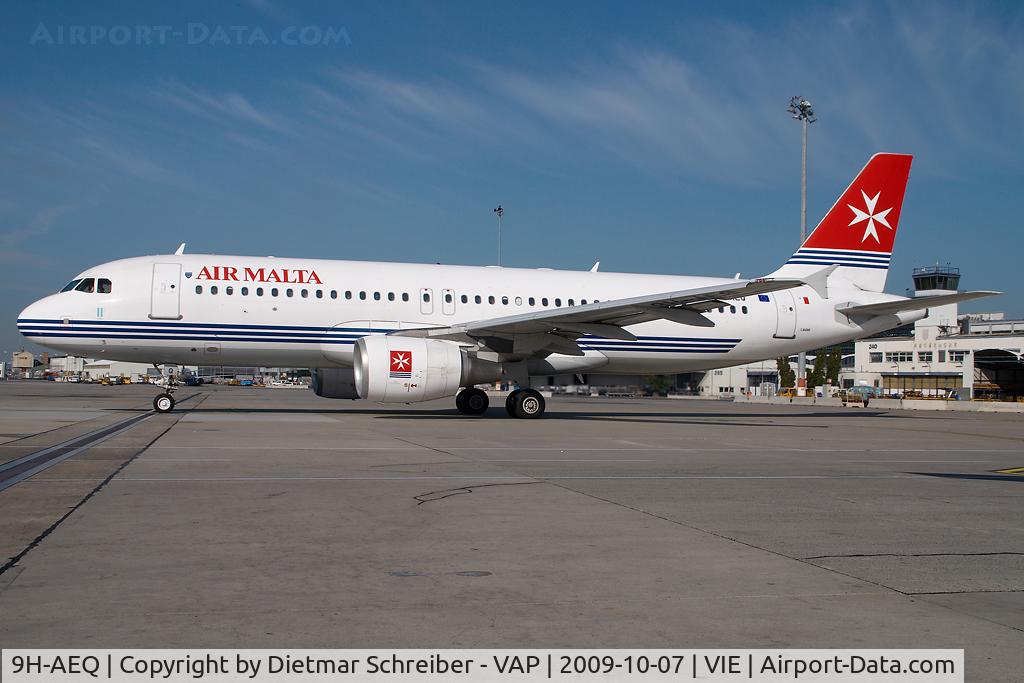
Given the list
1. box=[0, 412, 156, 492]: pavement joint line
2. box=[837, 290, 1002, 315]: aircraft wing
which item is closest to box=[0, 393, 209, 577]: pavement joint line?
box=[0, 412, 156, 492]: pavement joint line

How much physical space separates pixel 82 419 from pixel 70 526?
13015 mm

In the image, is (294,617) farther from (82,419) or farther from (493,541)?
(82,419)

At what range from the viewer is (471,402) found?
22141 millimetres

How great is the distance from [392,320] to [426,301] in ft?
3.31

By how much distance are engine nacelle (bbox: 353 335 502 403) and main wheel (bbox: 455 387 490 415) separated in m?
3.06

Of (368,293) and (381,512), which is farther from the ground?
(368,293)

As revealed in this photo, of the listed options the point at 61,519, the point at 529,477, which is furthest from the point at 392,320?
the point at 61,519

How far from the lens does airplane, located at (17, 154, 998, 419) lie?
61.0 ft

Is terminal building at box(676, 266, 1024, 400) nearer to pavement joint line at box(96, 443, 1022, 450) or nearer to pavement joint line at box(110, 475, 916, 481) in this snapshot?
pavement joint line at box(96, 443, 1022, 450)

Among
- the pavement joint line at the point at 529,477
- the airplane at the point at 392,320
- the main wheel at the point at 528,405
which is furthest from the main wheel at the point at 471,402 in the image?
the pavement joint line at the point at 529,477

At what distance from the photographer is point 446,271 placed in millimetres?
22281

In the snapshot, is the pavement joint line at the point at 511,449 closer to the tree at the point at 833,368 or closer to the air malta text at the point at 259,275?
the air malta text at the point at 259,275

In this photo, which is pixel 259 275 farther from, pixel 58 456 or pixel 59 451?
pixel 58 456
